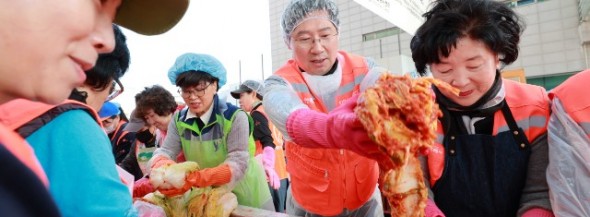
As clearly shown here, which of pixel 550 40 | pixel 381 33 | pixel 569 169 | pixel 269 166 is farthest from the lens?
pixel 381 33

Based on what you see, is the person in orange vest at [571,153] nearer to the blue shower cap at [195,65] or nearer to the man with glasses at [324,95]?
the man with glasses at [324,95]

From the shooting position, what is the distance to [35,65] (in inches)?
19.2

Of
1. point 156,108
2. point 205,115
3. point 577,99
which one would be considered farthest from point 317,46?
point 156,108

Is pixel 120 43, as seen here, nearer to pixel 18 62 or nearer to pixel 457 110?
pixel 18 62

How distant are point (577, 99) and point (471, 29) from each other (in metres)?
0.49

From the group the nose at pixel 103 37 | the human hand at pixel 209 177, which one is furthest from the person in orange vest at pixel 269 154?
the nose at pixel 103 37

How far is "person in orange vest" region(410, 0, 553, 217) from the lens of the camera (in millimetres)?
1471

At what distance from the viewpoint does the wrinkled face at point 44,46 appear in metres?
0.44

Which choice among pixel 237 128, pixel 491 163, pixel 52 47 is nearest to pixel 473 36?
pixel 491 163

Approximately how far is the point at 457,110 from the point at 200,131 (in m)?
1.93

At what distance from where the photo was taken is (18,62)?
1.52 feet

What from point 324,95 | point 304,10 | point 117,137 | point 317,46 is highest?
point 304,10

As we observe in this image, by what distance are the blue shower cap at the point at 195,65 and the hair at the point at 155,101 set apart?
35.0 inches

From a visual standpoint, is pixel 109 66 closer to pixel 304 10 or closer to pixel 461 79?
pixel 304 10
